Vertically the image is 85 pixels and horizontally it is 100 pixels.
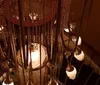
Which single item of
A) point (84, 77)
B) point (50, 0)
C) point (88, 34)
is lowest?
point (84, 77)

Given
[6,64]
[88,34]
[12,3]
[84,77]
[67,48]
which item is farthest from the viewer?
[88,34]

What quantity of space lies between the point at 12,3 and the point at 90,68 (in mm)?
2211

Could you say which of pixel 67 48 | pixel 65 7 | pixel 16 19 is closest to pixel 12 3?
pixel 16 19

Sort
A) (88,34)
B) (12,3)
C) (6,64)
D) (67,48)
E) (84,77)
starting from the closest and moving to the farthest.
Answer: (6,64)
(12,3)
(67,48)
(84,77)
(88,34)

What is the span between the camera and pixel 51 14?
5.14 feet

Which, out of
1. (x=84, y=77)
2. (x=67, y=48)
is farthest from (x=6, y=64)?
(x=84, y=77)

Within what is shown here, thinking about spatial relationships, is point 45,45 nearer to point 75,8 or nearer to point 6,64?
point 6,64

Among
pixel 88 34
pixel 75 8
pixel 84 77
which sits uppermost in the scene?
pixel 75 8

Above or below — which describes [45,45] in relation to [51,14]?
below

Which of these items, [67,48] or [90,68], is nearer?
[67,48]

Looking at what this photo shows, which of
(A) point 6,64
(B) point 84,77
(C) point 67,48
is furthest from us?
(B) point 84,77

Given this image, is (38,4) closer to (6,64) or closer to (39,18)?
(39,18)

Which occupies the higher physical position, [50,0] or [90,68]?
[50,0]

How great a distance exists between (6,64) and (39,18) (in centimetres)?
37
